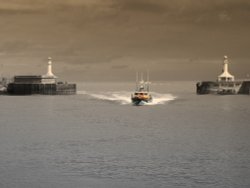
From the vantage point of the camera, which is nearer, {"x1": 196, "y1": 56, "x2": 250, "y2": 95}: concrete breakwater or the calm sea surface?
the calm sea surface

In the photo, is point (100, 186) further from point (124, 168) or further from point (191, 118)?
point (191, 118)

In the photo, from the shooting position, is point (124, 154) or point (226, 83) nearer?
point (124, 154)

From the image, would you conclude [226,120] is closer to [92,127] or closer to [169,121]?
[169,121]

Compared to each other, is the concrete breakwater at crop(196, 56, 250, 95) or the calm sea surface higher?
the concrete breakwater at crop(196, 56, 250, 95)

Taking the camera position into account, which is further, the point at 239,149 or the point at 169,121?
the point at 169,121

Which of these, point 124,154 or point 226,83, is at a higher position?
point 226,83

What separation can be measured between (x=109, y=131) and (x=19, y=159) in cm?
2702

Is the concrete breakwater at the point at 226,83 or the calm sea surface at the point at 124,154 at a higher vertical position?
the concrete breakwater at the point at 226,83

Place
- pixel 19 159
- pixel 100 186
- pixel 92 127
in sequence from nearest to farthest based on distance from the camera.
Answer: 1. pixel 100 186
2. pixel 19 159
3. pixel 92 127

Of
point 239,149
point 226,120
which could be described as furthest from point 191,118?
point 239,149

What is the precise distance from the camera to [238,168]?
4447cm

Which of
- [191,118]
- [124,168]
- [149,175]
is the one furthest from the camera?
[191,118]

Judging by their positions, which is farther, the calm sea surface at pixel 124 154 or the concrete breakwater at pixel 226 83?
the concrete breakwater at pixel 226 83

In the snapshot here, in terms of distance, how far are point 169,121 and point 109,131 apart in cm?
1895
